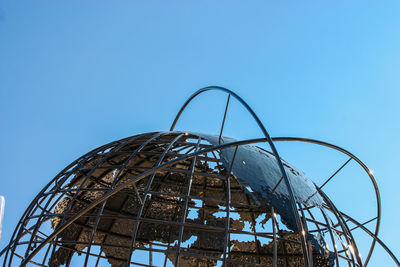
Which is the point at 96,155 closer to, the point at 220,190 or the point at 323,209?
the point at 220,190

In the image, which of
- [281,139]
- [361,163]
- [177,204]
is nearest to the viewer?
[281,139]

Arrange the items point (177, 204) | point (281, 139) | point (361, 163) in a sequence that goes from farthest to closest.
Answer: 1. point (177, 204)
2. point (361, 163)
3. point (281, 139)

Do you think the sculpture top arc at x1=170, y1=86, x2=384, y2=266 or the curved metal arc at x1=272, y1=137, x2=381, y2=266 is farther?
the curved metal arc at x1=272, y1=137, x2=381, y2=266

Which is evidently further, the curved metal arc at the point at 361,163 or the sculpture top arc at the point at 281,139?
the curved metal arc at the point at 361,163

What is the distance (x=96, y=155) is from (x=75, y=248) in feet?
11.5

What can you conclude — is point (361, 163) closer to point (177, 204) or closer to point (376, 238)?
point (376, 238)

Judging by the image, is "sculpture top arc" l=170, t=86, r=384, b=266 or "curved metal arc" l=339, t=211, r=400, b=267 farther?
"curved metal arc" l=339, t=211, r=400, b=267

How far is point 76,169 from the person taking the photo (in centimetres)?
915

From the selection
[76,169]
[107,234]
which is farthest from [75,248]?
[76,169]

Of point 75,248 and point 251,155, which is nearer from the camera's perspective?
point 251,155

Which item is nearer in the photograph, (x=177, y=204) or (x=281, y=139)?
(x=281, y=139)

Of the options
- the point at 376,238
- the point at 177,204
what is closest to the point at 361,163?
the point at 376,238

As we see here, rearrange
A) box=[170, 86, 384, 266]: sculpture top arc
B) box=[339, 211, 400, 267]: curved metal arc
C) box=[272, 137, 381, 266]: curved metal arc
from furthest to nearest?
1. box=[339, 211, 400, 267]: curved metal arc
2. box=[272, 137, 381, 266]: curved metal arc
3. box=[170, 86, 384, 266]: sculpture top arc

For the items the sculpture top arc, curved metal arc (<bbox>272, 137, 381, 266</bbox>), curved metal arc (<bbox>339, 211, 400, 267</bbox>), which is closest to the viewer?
the sculpture top arc
